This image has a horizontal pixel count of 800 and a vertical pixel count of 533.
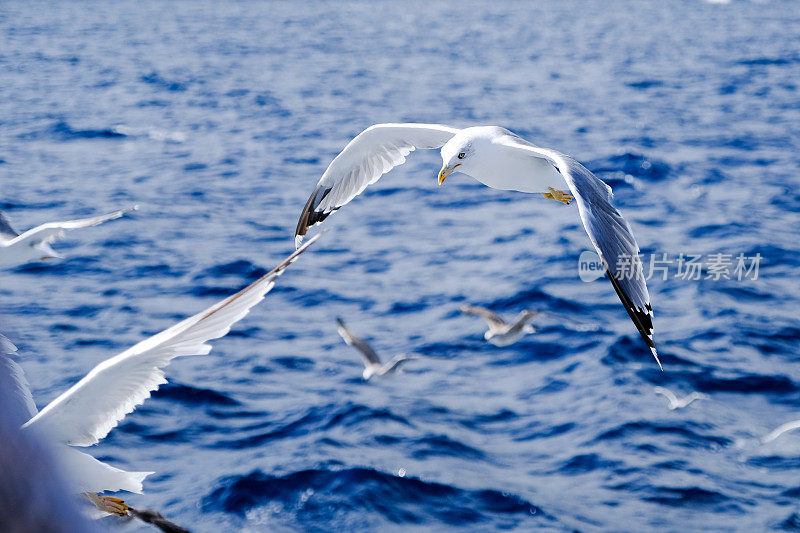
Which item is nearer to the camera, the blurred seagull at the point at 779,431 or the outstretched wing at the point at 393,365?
the blurred seagull at the point at 779,431

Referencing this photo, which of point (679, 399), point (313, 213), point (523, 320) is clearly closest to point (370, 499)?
point (313, 213)

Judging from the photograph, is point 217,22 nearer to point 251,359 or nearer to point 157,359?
point 251,359

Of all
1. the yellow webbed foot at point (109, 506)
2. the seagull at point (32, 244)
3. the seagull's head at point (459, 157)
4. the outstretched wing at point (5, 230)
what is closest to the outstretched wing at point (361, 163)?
the seagull's head at point (459, 157)

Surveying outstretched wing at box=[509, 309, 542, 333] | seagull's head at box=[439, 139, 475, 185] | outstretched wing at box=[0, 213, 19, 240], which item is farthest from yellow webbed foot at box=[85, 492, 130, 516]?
outstretched wing at box=[509, 309, 542, 333]

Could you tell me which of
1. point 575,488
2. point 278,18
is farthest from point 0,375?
point 278,18

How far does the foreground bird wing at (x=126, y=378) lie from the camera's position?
3304 millimetres

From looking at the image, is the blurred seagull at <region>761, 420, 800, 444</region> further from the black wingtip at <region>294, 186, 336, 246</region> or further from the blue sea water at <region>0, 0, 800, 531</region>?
the black wingtip at <region>294, 186, 336, 246</region>

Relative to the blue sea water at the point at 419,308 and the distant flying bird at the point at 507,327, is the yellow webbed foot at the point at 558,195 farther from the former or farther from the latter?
the distant flying bird at the point at 507,327

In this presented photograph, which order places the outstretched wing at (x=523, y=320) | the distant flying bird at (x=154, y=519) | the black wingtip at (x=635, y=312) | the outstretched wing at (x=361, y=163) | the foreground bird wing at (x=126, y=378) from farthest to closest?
the outstretched wing at (x=523, y=320)
the outstretched wing at (x=361, y=163)
the distant flying bird at (x=154, y=519)
the black wingtip at (x=635, y=312)
the foreground bird wing at (x=126, y=378)

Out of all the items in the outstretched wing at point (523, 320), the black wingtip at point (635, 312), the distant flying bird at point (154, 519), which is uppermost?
the black wingtip at point (635, 312)

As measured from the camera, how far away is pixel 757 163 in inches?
872

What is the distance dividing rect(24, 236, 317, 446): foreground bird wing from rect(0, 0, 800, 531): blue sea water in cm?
206

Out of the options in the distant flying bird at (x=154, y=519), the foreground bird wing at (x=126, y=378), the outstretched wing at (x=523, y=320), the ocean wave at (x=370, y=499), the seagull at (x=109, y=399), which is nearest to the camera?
the foreground bird wing at (x=126, y=378)

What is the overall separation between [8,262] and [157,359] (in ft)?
19.3
